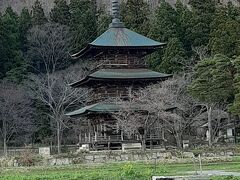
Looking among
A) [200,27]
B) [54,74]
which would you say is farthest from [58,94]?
[200,27]

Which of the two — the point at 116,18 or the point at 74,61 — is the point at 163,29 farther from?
the point at 116,18

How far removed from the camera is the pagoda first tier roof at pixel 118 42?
4528 centimetres

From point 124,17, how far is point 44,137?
1882cm

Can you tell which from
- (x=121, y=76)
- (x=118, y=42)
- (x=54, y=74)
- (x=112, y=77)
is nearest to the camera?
(x=112, y=77)

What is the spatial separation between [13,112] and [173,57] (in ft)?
54.1

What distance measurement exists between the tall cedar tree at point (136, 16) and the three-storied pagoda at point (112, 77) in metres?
18.9

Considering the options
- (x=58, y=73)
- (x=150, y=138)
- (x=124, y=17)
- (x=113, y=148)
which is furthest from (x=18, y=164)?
(x=124, y=17)

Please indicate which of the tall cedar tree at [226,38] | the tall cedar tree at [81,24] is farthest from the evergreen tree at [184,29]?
the tall cedar tree at [81,24]

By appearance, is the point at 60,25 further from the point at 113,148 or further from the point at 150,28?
the point at 113,148

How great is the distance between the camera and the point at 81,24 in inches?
2685

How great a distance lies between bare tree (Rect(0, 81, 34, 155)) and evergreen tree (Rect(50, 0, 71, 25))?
15.4m

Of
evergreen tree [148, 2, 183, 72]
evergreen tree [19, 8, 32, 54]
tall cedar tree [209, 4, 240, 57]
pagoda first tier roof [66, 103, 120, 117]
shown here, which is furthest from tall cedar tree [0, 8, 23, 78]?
tall cedar tree [209, 4, 240, 57]

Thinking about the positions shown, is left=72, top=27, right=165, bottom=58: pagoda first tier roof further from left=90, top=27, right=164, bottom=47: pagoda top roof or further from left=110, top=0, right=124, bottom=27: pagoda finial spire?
left=110, top=0, right=124, bottom=27: pagoda finial spire

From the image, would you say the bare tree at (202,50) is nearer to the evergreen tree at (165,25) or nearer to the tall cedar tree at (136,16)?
the evergreen tree at (165,25)
